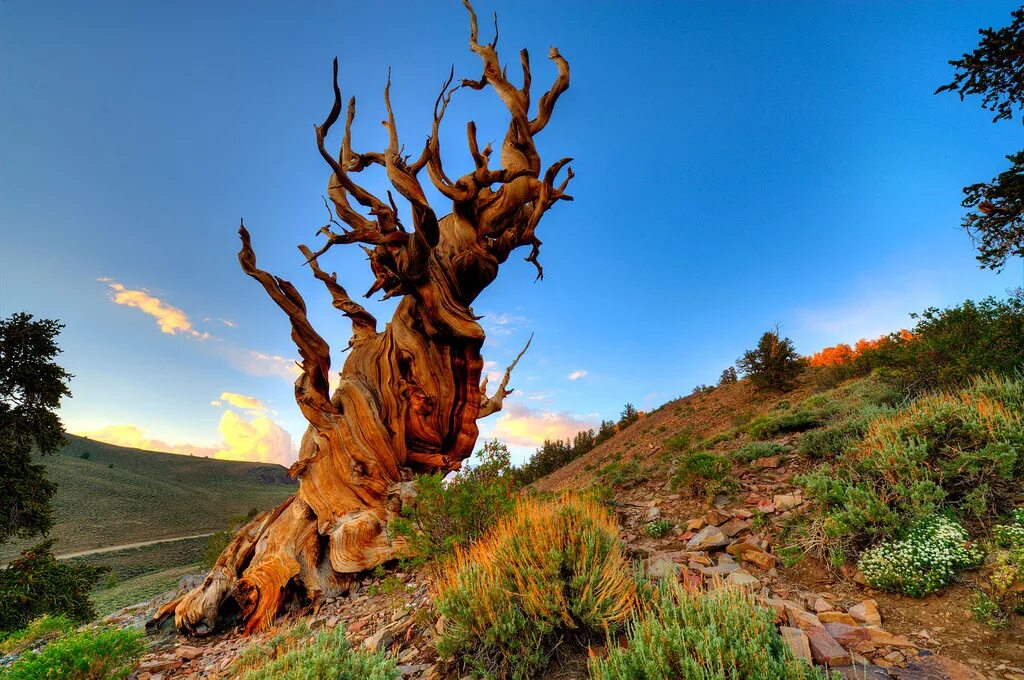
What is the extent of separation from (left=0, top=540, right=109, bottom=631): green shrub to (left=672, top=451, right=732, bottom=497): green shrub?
13432 millimetres

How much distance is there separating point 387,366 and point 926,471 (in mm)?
7355

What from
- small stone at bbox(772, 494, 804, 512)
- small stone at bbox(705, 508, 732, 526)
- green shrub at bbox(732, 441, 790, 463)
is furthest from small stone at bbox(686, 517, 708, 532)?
green shrub at bbox(732, 441, 790, 463)

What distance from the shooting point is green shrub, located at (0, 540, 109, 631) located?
8883 millimetres

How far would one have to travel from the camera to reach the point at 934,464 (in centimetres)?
415

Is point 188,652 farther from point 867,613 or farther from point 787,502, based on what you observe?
point 787,502

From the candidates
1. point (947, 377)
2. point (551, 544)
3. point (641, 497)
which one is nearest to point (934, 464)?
point (641, 497)

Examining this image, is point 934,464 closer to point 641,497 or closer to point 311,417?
point 641,497

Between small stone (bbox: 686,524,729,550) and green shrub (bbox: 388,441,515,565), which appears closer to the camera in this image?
small stone (bbox: 686,524,729,550)

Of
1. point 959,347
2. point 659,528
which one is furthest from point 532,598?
point 959,347

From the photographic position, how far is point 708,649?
2131mm

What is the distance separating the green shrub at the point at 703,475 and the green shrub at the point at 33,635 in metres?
10.2

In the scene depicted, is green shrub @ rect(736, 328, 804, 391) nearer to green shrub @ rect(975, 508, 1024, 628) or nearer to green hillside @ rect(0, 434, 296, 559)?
green shrub @ rect(975, 508, 1024, 628)

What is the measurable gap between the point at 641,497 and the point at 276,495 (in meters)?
74.0

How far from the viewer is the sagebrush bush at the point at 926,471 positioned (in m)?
3.67
